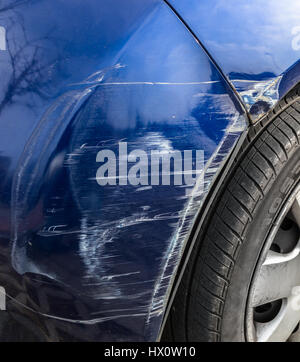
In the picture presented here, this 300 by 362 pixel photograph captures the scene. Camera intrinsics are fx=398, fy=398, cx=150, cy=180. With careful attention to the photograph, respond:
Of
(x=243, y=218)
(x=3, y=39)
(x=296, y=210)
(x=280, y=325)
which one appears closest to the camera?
(x=3, y=39)

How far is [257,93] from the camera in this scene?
1.14m

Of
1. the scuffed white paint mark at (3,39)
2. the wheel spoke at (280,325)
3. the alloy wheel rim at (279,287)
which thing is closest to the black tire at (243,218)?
the alloy wheel rim at (279,287)

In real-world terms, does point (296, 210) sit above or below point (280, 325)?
above

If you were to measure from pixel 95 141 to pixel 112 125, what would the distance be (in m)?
0.06

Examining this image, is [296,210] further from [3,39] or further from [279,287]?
[3,39]

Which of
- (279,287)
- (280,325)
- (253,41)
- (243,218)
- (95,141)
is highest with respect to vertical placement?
(253,41)

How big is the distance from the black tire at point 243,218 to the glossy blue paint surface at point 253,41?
0.34 ft

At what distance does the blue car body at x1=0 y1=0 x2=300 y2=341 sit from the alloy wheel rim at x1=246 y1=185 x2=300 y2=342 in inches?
13.2

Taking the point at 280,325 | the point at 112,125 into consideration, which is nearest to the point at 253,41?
the point at 112,125

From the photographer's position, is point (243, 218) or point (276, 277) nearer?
point (243, 218)

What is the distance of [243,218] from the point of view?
122 cm

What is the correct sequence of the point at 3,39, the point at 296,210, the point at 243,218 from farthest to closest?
the point at 296,210
the point at 243,218
the point at 3,39

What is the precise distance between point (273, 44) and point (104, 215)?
683mm
